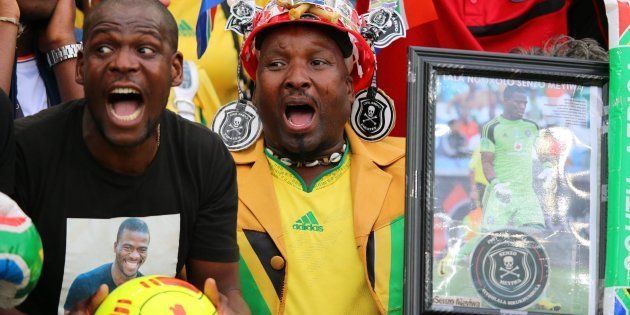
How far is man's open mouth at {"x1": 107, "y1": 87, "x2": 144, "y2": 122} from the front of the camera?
4148 mm

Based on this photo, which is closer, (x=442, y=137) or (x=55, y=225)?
(x=55, y=225)

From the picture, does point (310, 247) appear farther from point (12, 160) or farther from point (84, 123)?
point (12, 160)

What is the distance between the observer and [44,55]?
5.27 m

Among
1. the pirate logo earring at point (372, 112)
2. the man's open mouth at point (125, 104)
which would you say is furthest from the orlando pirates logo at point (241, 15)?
the man's open mouth at point (125, 104)

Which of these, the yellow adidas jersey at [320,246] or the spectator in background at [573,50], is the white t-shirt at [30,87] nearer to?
the yellow adidas jersey at [320,246]

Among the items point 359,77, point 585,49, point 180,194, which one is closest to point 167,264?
point 180,194

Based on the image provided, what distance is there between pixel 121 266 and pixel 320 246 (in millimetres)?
1102

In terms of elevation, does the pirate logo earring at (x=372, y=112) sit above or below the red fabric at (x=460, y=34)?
below

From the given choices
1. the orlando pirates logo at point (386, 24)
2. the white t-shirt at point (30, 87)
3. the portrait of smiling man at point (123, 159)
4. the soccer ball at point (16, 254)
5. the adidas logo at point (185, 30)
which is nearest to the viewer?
the soccer ball at point (16, 254)

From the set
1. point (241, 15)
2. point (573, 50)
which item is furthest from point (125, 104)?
point (573, 50)

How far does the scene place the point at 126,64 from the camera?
13.6 ft

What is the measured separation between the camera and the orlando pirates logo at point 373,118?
5484 millimetres

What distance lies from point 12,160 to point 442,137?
1794 millimetres

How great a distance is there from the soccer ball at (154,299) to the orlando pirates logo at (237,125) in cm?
146
